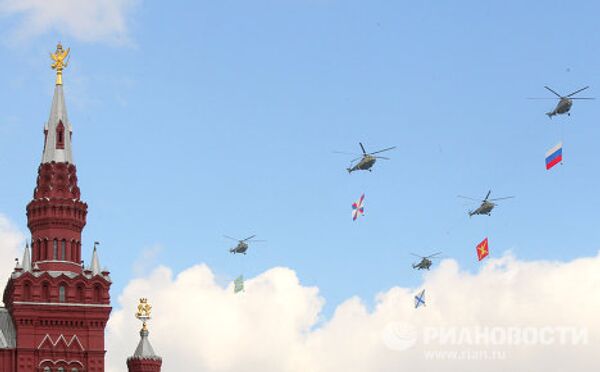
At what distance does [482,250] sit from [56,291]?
38165 mm

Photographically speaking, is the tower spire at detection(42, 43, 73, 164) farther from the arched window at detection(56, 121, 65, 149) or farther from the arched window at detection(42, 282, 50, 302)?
the arched window at detection(42, 282, 50, 302)

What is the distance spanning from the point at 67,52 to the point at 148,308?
26136 millimetres

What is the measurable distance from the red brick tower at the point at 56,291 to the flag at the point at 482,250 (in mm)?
33665

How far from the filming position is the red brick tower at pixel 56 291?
4281 inches

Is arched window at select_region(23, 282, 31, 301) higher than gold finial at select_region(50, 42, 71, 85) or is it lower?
lower

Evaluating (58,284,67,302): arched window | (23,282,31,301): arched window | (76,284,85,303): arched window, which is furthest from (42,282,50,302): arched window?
(76,284,85,303): arched window

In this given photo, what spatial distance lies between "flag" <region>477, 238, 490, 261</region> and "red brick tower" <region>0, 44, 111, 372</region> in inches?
1325

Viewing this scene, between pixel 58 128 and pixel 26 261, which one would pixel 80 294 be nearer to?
pixel 26 261


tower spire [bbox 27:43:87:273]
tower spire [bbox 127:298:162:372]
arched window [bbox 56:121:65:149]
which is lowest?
tower spire [bbox 127:298:162:372]

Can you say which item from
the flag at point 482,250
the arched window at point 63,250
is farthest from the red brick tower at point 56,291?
the flag at point 482,250

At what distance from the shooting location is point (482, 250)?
106 metres

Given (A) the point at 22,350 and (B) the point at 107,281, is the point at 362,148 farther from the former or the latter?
(A) the point at 22,350

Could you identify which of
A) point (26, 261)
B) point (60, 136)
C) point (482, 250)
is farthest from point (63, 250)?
point (482, 250)

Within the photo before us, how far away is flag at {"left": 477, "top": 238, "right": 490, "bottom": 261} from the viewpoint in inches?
Answer: 4168
